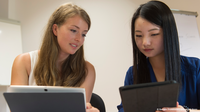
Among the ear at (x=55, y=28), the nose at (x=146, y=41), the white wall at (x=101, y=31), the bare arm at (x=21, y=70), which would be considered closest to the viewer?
the nose at (x=146, y=41)

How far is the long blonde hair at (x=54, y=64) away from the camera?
52.2 inches

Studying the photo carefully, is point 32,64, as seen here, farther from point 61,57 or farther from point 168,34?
point 168,34

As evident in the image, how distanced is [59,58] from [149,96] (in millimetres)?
901

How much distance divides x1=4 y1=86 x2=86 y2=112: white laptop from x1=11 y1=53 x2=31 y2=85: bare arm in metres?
0.50

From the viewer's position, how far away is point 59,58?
1.46 meters

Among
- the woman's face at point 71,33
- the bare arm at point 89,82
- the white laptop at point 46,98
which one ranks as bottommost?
the bare arm at point 89,82

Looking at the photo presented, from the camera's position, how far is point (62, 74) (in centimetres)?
143

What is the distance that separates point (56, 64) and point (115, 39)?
1.36 metres

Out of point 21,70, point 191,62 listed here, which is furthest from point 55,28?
point 191,62

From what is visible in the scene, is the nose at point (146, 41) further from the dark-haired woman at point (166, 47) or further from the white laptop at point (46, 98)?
the white laptop at point (46, 98)

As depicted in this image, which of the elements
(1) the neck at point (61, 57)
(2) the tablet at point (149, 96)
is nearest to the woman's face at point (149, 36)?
(2) the tablet at point (149, 96)

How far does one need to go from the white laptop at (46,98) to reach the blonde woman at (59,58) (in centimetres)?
48

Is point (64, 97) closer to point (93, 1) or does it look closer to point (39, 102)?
point (39, 102)

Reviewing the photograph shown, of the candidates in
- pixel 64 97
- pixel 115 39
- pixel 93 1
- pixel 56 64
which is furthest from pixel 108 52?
pixel 64 97
